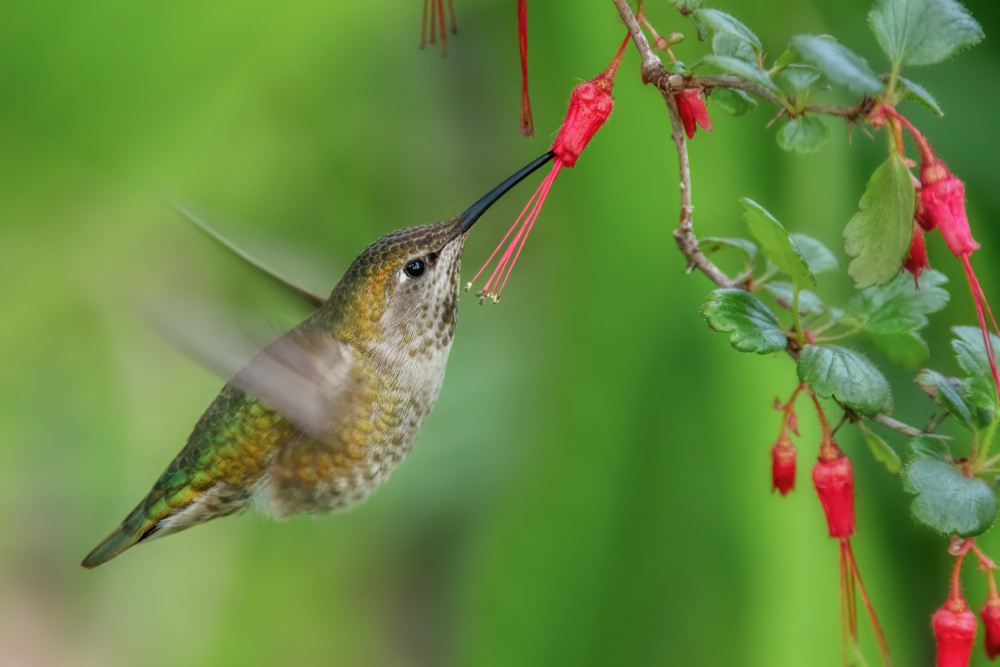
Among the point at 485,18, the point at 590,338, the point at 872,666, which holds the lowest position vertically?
the point at 872,666

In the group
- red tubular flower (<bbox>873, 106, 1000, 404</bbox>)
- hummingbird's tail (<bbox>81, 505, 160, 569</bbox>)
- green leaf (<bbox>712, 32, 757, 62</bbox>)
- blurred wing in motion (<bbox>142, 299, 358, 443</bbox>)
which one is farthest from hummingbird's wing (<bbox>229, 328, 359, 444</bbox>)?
red tubular flower (<bbox>873, 106, 1000, 404</bbox>)

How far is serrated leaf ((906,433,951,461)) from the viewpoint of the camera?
3.01ft

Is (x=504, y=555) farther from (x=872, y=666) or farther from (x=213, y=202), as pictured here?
(x=213, y=202)

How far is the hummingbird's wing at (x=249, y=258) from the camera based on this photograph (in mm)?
1048

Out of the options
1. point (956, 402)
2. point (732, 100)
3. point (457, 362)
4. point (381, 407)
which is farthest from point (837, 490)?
point (457, 362)

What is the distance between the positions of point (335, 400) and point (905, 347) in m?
0.63

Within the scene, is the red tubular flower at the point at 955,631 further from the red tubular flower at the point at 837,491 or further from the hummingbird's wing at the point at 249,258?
the hummingbird's wing at the point at 249,258

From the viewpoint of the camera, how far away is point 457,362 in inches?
75.5

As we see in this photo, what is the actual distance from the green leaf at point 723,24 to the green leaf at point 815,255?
31 cm

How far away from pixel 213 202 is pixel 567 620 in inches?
41.3

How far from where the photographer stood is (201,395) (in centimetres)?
184

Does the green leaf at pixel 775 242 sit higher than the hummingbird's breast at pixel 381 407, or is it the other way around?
the green leaf at pixel 775 242

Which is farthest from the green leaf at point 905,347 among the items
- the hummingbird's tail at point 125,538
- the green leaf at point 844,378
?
the hummingbird's tail at point 125,538

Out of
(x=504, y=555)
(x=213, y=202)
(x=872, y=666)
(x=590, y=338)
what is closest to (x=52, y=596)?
(x=213, y=202)
